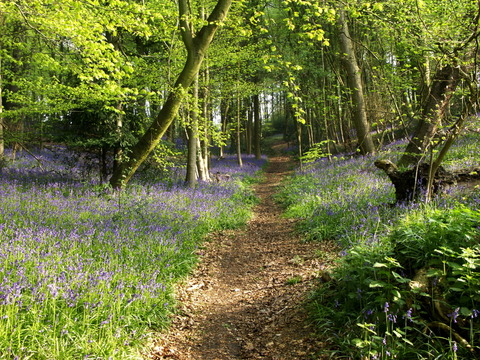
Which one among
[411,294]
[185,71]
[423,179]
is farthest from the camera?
[185,71]

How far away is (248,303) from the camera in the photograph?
16.8 ft

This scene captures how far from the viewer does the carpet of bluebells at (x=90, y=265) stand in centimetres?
306

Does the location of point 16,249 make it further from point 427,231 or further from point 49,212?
point 427,231

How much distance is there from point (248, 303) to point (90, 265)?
97.2 inches

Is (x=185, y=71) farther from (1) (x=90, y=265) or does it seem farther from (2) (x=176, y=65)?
(1) (x=90, y=265)

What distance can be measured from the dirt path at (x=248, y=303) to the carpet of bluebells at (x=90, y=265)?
1.26 ft

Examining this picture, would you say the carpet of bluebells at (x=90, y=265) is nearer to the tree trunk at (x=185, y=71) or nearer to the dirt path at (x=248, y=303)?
the dirt path at (x=248, y=303)

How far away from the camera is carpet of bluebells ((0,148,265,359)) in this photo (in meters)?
3.06

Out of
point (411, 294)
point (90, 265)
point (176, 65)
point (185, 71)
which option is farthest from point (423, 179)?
point (176, 65)

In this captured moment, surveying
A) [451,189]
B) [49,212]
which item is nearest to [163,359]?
[49,212]

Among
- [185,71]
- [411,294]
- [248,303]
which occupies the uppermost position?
[185,71]

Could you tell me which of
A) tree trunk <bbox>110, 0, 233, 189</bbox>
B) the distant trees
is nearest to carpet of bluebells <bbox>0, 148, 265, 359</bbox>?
tree trunk <bbox>110, 0, 233, 189</bbox>

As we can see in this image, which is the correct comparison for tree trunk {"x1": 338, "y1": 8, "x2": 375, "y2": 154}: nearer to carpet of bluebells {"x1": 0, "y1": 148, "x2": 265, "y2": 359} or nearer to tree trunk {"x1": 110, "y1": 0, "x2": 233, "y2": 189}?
tree trunk {"x1": 110, "y1": 0, "x2": 233, "y2": 189}

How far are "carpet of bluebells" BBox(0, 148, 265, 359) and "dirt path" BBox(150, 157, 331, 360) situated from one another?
38cm
